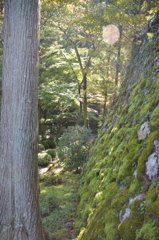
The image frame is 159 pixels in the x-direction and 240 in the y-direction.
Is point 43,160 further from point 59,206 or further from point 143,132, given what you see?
point 143,132

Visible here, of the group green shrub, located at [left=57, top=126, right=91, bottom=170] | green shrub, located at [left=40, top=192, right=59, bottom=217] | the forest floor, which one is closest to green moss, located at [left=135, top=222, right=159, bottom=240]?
the forest floor

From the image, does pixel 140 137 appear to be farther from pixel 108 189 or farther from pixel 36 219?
pixel 36 219

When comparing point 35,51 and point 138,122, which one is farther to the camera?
point 138,122

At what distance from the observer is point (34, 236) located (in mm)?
3379

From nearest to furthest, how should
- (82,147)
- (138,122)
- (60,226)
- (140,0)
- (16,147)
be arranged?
1. (16,147)
2. (138,122)
3. (60,226)
4. (140,0)
5. (82,147)

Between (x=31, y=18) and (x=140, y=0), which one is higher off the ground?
(x=140, y=0)

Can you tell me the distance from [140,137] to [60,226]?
2.94 meters

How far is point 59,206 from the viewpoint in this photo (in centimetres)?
601

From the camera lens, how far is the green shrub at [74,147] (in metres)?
9.70

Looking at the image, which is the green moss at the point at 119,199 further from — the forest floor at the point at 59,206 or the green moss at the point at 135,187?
the forest floor at the point at 59,206

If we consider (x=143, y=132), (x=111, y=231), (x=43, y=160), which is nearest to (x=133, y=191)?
(x=111, y=231)

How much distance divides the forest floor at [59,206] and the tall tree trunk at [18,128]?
43.9 inches

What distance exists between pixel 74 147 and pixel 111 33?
683 cm

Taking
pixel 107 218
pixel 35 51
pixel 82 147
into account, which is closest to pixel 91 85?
pixel 82 147
